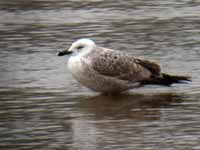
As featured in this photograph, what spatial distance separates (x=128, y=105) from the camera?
36.8 feet

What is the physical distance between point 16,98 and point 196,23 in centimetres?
530

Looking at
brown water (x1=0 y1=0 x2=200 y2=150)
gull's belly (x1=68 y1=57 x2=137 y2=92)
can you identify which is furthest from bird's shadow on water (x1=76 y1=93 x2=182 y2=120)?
gull's belly (x1=68 y1=57 x2=137 y2=92)

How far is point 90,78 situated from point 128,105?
602 millimetres

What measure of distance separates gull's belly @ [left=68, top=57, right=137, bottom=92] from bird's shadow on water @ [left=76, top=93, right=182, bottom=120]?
0.44 ft

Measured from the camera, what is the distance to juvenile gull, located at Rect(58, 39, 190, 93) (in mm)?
11608

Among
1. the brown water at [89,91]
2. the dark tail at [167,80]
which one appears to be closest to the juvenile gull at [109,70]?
the dark tail at [167,80]

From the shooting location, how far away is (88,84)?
456 inches

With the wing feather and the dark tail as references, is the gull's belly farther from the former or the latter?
the dark tail

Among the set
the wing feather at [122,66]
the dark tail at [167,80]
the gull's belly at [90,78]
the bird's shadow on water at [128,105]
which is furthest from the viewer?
the dark tail at [167,80]

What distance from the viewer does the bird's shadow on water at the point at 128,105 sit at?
419 inches

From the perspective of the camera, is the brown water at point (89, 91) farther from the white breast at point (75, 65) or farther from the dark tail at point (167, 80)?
the white breast at point (75, 65)

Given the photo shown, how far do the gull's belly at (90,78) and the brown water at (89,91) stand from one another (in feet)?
0.46

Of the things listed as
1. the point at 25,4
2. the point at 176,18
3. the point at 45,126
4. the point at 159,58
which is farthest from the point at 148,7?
the point at 45,126

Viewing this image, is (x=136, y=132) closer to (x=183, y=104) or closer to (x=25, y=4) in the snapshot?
(x=183, y=104)
